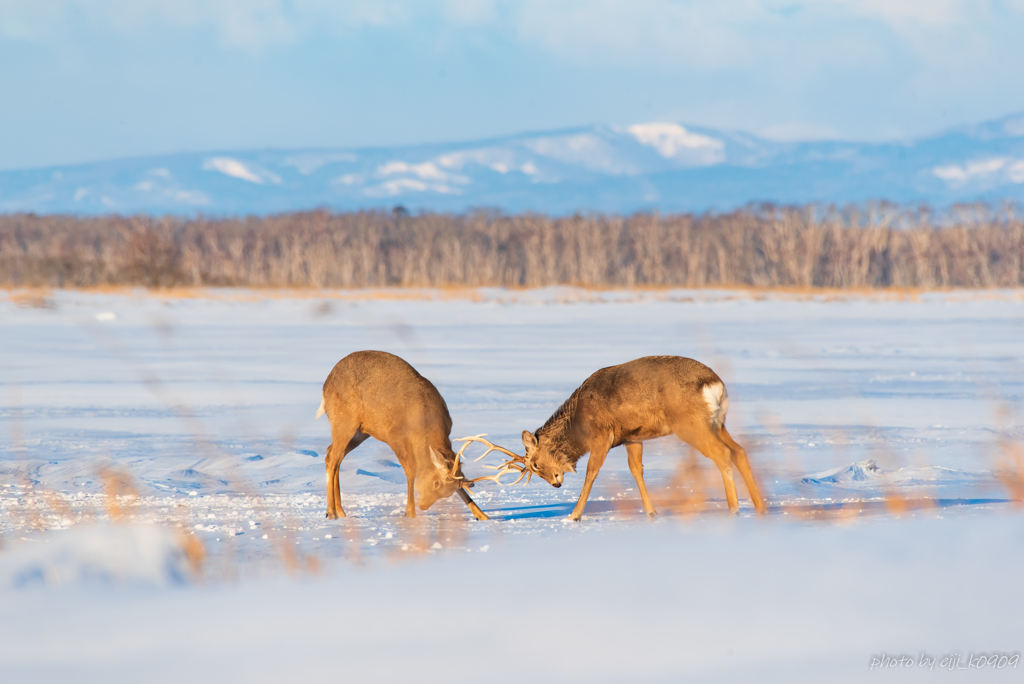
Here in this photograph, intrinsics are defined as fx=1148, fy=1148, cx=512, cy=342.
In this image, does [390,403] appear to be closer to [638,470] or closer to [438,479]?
[438,479]

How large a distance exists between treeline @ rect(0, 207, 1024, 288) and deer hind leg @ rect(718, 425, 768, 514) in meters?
33.6

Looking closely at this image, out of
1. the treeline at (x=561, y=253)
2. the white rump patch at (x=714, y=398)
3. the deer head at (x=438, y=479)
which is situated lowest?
the deer head at (x=438, y=479)

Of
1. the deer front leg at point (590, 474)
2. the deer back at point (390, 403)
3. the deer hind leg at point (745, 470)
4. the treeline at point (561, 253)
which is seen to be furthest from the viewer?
the treeline at point (561, 253)

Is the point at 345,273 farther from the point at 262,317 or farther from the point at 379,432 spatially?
the point at 379,432

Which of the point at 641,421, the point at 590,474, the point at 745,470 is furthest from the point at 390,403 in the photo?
the point at 745,470

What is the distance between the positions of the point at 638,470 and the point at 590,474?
44 centimetres

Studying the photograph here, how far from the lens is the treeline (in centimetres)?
4159

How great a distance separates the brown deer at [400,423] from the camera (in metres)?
6.58

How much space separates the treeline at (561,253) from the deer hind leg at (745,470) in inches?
1324

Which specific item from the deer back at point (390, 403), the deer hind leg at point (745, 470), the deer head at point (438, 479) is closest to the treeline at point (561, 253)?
the deer back at point (390, 403)

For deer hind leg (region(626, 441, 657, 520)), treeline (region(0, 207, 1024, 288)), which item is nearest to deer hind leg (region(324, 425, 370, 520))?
deer hind leg (region(626, 441, 657, 520))

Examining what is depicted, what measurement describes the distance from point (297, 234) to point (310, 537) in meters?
49.0

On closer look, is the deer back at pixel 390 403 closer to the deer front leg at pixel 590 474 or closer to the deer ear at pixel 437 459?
the deer ear at pixel 437 459

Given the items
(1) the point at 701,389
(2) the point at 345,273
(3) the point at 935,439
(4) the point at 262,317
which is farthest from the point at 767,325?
(2) the point at 345,273
